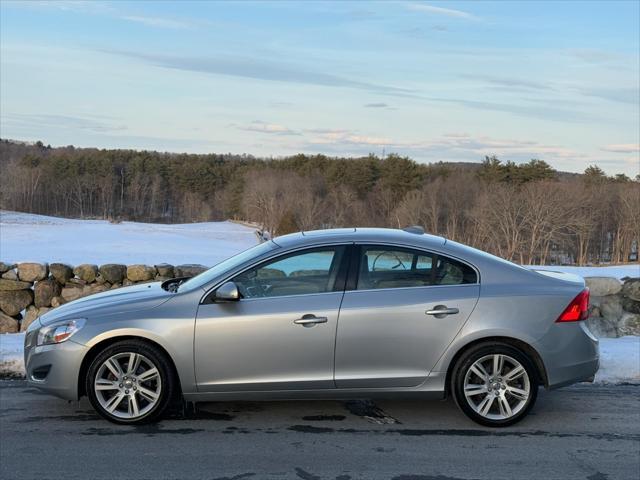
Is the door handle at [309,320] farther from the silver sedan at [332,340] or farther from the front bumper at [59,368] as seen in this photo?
the front bumper at [59,368]

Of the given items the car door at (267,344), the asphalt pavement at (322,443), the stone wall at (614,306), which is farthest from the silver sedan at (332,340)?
the stone wall at (614,306)

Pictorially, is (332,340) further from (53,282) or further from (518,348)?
(53,282)

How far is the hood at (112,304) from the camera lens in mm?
5520

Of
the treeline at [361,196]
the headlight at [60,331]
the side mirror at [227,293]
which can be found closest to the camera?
the side mirror at [227,293]

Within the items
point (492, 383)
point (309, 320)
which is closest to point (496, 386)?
point (492, 383)

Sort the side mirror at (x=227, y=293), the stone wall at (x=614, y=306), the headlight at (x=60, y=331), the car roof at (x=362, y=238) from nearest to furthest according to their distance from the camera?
the side mirror at (x=227, y=293), the headlight at (x=60, y=331), the car roof at (x=362, y=238), the stone wall at (x=614, y=306)

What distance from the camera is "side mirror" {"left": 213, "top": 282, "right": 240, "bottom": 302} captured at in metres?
5.36

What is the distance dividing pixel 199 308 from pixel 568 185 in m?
72.5

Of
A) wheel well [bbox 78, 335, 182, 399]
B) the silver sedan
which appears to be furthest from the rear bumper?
wheel well [bbox 78, 335, 182, 399]

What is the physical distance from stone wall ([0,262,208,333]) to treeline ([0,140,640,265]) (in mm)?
31358

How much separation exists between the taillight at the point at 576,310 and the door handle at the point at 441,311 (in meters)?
0.86

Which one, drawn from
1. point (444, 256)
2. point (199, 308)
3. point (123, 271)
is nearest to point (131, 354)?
point (199, 308)

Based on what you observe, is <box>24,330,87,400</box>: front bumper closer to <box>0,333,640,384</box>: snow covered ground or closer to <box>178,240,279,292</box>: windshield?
<box>178,240,279,292</box>: windshield

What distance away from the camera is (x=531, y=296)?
18.2ft
